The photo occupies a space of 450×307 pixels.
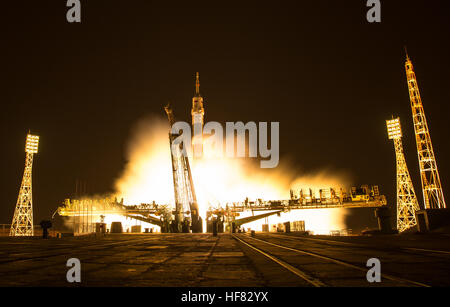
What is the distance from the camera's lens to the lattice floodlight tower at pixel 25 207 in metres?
79.6

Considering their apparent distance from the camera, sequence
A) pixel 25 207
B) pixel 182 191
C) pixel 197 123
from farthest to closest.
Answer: pixel 197 123 → pixel 182 191 → pixel 25 207

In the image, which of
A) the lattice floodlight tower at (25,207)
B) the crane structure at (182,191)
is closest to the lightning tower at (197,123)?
the crane structure at (182,191)

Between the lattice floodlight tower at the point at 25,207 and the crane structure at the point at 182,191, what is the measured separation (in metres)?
39.3

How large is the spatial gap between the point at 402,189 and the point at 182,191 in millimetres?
67423

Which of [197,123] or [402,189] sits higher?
[197,123]

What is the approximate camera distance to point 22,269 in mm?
6863

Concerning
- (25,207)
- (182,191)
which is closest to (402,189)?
(182,191)

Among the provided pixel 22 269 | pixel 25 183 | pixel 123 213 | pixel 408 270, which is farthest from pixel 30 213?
pixel 408 270

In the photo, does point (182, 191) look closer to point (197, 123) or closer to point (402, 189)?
point (197, 123)

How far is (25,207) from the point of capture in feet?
267

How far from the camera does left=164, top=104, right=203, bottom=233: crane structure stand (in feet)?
328

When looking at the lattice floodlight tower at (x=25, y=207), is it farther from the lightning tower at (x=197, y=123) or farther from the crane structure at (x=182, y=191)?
the lightning tower at (x=197, y=123)
